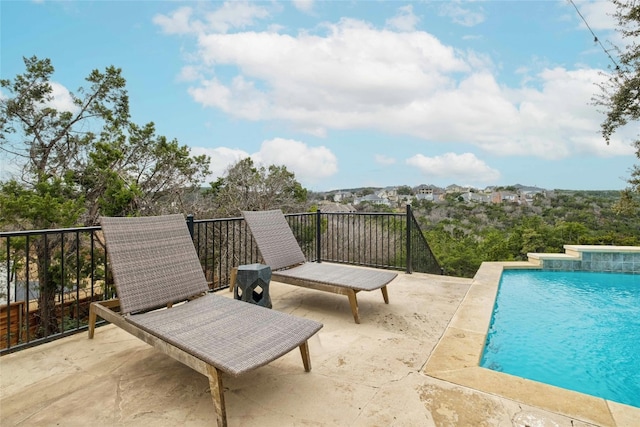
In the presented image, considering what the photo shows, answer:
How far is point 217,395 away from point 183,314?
871mm

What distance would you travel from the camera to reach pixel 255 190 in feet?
37.2

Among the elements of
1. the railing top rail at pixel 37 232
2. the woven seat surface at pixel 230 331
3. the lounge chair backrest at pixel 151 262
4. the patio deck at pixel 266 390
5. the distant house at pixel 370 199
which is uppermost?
the distant house at pixel 370 199

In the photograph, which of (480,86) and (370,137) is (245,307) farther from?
(370,137)

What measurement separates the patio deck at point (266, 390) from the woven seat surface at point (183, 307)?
344mm

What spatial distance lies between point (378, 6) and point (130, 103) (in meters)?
10.2

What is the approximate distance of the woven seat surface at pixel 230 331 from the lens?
5.73 feet

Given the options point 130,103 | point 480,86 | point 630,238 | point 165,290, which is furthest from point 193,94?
point 630,238

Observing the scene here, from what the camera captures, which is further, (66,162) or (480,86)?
(66,162)

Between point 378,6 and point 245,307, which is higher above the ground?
point 378,6

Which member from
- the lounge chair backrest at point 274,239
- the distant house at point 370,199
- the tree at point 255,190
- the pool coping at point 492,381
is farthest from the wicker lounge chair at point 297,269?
the distant house at point 370,199

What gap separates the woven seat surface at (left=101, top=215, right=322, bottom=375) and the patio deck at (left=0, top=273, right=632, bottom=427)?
1.13ft

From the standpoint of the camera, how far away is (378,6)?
7.52 m

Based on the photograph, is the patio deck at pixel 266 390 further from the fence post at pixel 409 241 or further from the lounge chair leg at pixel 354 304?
the fence post at pixel 409 241

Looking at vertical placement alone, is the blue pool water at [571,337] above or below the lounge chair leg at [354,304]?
below
